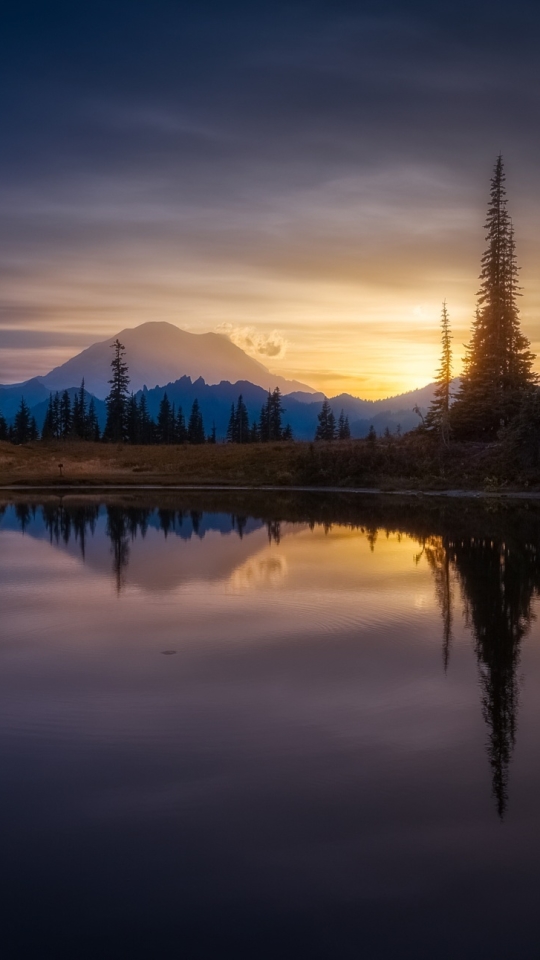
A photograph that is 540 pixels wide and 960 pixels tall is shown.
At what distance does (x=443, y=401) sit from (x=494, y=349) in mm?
6386

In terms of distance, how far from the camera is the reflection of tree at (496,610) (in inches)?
404

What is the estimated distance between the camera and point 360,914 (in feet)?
21.7

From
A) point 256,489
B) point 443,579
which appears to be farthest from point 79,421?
point 443,579

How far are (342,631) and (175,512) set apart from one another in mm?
24255

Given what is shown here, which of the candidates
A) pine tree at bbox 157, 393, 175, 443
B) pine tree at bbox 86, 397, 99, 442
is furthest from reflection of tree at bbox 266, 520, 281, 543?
pine tree at bbox 157, 393, 175, 443

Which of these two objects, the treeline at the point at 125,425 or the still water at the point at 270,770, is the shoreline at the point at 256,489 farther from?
the treeline at the point at 125,425

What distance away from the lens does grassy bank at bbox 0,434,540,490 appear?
5197cm

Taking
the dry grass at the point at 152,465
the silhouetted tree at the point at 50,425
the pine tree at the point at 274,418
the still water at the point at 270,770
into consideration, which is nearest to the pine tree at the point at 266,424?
the pine tree at the point at 274,418

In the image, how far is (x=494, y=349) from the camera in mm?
Result: 61062

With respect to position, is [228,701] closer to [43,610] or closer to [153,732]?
[153,732]

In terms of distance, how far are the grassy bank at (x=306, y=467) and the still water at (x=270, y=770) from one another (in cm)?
3279

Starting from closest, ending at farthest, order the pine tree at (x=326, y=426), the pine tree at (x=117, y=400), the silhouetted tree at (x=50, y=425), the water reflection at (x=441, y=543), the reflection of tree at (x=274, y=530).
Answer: the water reflection at (x=441, y=543), the reflection of tree at (x=274, y=530), the pine tree at (x=117, y=400), the pine tree at (x=326, y=426), the silhouetted tree at (x=50, y=425)

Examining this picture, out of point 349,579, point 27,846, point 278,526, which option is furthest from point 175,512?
point 27,846

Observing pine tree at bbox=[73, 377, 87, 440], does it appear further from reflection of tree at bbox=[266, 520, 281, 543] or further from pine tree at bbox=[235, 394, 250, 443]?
reflection of tree at bbox=[266, 520, 281, 543]
